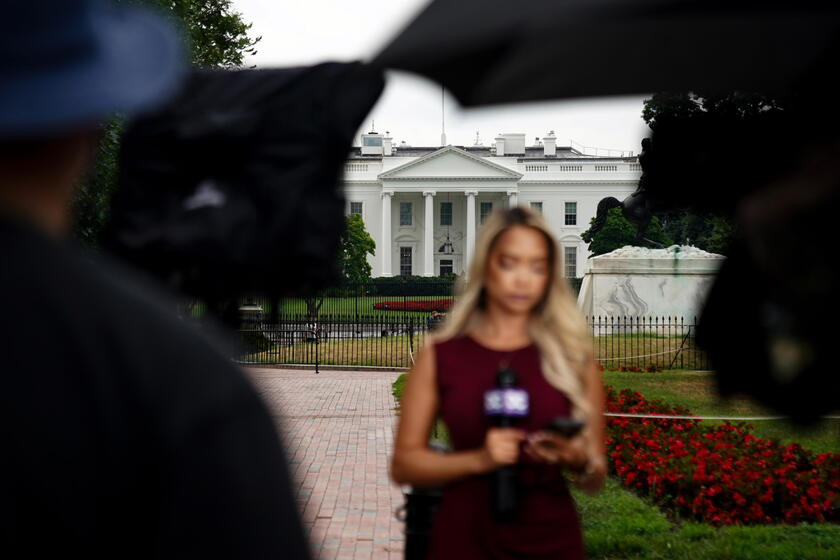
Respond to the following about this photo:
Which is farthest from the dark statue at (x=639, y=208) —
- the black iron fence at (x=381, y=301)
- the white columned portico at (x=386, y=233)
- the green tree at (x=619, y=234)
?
the white columned portico at (x=386, y=233)

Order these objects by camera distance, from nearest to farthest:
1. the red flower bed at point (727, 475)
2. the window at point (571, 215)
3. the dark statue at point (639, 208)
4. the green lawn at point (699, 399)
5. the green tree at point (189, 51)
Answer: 1. the dark statue at point (639, 208)
2. the red flower bed at point (727, 475)
3. the green lawn at point (699, 399)
4. the green tree at point (189, 51)
5. the window at point (571, 215)

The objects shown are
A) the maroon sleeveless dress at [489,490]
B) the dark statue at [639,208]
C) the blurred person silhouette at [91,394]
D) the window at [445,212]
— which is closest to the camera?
the blurred person silhouette at [91,394]

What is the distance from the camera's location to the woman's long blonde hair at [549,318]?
2.12m

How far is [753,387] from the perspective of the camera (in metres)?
1.57

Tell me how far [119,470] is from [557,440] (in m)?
1.28

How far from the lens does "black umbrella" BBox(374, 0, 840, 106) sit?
4.01ft

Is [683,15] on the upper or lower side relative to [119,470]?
upper

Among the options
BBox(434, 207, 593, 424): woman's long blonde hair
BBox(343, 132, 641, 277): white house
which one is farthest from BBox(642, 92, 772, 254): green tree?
BBox(343, 132, 641, 277): white house

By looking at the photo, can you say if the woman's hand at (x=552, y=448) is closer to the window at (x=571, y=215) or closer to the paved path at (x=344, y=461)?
the paved path at (x=344, y=461)

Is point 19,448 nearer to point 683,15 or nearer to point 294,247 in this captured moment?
point 294,247

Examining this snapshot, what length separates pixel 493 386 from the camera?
2078mm

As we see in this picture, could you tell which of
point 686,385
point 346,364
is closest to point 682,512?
point 686,385

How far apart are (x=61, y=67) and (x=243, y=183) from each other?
84cm

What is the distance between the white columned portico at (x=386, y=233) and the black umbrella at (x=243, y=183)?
2647 inches
